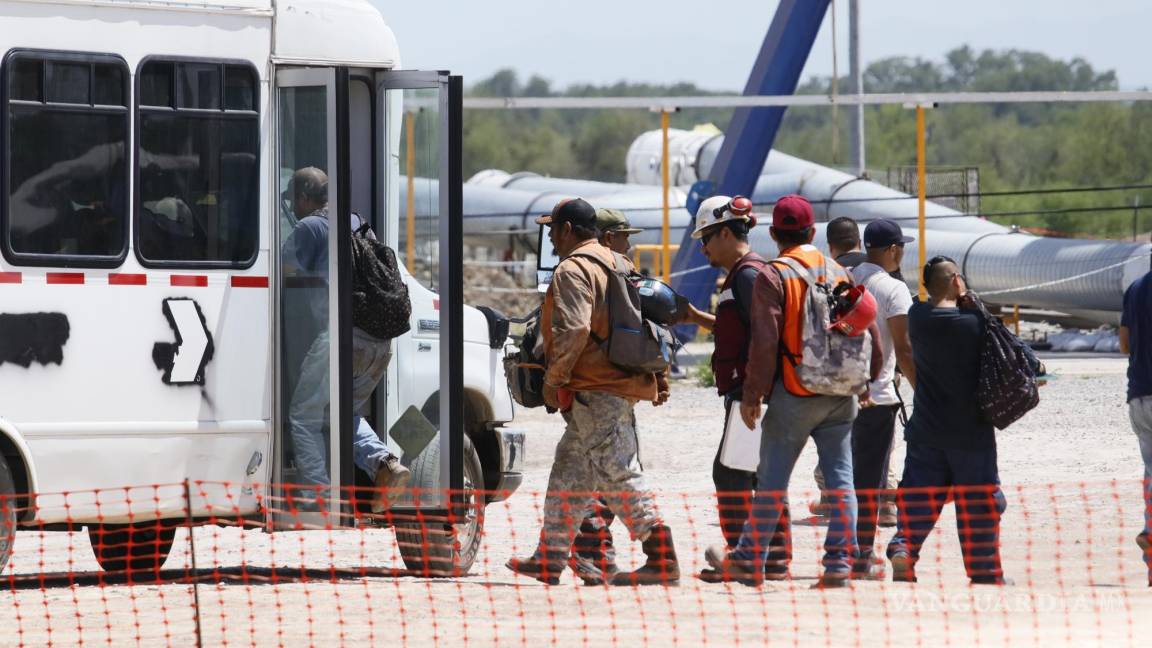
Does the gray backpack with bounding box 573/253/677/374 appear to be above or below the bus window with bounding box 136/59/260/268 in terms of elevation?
below

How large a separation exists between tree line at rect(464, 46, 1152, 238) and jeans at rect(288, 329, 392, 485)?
3230cm

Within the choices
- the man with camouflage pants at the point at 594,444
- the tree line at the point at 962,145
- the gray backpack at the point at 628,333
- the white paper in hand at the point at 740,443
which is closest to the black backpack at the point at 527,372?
the man with camouflage pants at the point at 594,444

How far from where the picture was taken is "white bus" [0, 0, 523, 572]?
888 centimetres

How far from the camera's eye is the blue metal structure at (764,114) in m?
25.0

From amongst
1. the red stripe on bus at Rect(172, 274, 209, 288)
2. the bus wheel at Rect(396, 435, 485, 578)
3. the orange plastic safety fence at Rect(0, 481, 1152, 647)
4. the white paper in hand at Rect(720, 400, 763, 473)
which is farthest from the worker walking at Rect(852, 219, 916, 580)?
the red stripe on bus at Rect(172, 274, 209, 288)

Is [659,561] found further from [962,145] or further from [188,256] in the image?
[962,145]

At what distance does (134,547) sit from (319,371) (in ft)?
5.68

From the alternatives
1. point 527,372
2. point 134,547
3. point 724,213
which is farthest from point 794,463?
point 134,547

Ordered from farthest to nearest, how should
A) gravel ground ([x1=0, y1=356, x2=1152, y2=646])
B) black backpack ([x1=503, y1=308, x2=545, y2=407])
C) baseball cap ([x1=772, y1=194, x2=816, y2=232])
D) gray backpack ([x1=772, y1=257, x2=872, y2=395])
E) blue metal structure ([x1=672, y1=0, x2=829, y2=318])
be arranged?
blue metal structure ([x1=672, y1=0, x2=829, y2=318])
black backpack ([x1=503, y1=308, x2=545, y2=407])
baseball cap ([x1=772, y1=194, x2=816, y2=232])
gray backpack ([x1=772, y1=257, x2=872, y2=395])
gravel ground ([x1=0, y1=356, x2=1152, y2=646])

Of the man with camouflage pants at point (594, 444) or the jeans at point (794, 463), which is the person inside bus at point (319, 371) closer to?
the man with camouflage pants at point (594, 444)

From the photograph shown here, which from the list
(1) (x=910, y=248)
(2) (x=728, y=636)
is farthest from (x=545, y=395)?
(1) (x=910, y=248)

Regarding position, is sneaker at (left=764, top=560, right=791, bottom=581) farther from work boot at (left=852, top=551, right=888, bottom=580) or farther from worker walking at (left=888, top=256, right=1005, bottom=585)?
worker walking at (left=888, top=256, right=1005, bottom=585)

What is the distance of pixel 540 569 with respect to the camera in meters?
9.09

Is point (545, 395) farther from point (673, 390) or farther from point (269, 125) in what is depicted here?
point (673, 390)
